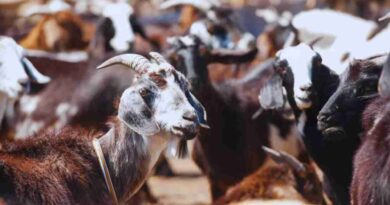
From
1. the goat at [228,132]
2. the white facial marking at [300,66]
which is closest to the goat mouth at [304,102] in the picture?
the white facial marking at [300,66]

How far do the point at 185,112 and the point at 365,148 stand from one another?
0.95m

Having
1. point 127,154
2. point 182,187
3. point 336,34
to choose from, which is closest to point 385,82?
point 127,154

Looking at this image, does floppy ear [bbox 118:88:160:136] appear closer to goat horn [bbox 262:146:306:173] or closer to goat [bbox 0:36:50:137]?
goat horn [bbox 262:146:306:173]

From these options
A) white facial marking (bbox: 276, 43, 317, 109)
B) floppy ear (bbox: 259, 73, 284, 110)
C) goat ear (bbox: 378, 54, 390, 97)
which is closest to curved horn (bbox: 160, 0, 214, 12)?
floppy ear (bbox: 259, 73, 284, 110)

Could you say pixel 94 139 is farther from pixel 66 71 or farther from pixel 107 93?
pixel 66 71

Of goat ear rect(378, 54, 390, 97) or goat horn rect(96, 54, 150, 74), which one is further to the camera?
goat horn rect(96, 54, 150, 74)

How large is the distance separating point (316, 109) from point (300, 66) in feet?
1.06

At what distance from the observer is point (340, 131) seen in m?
6.54

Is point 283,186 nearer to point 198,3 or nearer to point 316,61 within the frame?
point 316,61

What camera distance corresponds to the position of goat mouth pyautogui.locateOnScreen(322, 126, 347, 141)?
652 centimetres

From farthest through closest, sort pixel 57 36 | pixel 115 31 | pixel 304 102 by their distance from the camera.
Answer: pixel 57 36
pixel 115 31
pixel 304 102

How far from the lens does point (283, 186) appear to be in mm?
7289

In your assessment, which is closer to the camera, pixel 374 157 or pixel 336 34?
pixel 374 157

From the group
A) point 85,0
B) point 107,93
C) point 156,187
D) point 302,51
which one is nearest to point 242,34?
→ point 156,187
